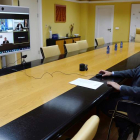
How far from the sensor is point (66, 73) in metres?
2.14

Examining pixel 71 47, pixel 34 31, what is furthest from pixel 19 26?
pixel 34 31

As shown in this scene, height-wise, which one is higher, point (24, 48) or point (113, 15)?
point (113, 15)

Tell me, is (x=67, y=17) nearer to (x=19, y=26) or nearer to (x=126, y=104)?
(x=19, y=26)

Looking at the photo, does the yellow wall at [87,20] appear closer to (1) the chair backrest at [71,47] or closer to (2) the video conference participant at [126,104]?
(1) the chair backrest at [71,47]

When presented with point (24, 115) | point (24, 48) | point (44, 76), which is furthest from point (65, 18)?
point (24, 115)

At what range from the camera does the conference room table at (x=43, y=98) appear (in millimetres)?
1059

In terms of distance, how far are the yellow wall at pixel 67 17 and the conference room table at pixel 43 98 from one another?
3835 millimetres

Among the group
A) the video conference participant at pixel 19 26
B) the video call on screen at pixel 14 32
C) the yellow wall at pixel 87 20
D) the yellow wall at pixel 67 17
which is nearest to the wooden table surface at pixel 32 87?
the video call on screen at pixel 14 32

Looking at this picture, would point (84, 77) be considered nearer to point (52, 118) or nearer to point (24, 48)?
point (52, 118)

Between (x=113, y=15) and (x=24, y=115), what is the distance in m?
7.20

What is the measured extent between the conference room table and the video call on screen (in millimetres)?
1132

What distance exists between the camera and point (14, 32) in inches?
140

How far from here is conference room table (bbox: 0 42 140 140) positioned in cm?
106

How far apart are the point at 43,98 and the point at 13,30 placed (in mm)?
2431
